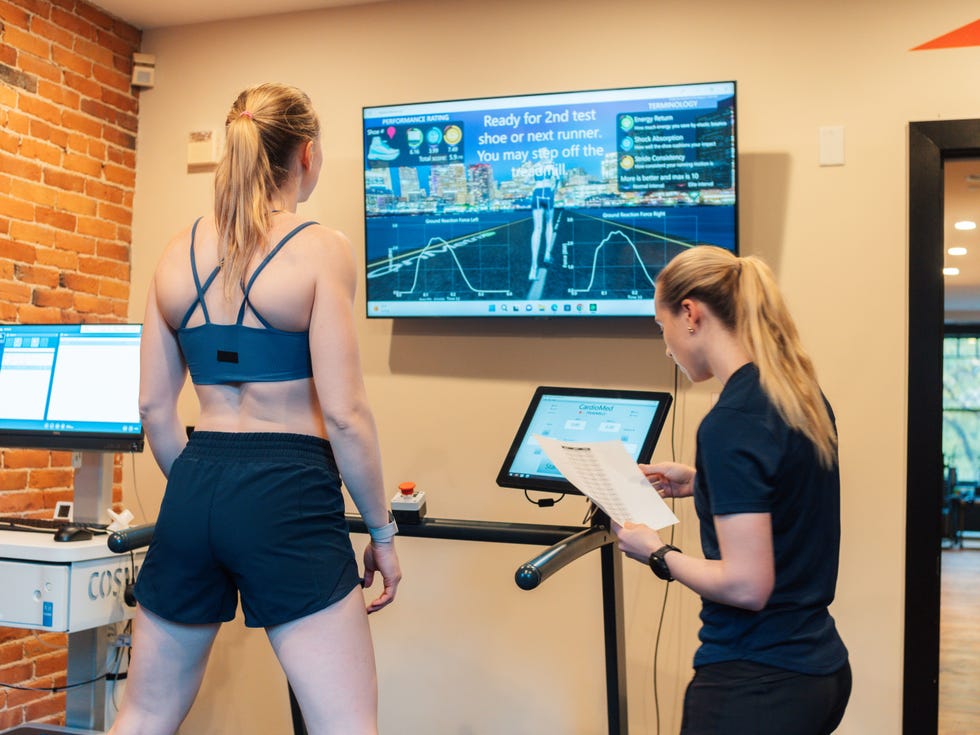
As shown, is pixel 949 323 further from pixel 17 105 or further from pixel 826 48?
pixel 17 105

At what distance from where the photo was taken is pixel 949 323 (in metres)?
12.4

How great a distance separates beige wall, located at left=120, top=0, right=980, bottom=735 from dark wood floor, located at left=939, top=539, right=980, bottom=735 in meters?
1.45

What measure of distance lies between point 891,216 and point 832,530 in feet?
5.69

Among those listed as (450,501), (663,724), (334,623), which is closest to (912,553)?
(663,724)

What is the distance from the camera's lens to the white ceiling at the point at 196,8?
3426 mm

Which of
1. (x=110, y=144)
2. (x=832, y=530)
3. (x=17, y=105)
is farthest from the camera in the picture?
(x=110, y=144)

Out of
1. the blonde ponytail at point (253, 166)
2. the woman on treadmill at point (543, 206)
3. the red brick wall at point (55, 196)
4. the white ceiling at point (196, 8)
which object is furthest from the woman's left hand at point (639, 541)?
the white ceiling at point (196, 8)

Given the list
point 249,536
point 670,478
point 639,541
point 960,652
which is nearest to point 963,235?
point 960,652

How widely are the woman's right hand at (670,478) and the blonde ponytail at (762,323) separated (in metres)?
Result: 0.52

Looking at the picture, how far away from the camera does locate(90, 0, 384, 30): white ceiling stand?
3426 mm

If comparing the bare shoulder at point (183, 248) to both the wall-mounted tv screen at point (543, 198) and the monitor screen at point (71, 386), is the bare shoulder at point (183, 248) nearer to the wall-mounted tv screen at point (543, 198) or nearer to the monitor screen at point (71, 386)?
the monitor screen at point (71, 386)

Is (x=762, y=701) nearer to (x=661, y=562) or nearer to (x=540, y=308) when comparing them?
(x=661, y=562)

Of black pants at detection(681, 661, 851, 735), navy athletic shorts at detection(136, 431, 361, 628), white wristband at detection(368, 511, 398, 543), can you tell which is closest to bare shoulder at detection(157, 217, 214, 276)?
navy athletic shorts at detection(136, 431, 361, 628)

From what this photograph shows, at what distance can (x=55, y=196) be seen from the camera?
11.0ft
